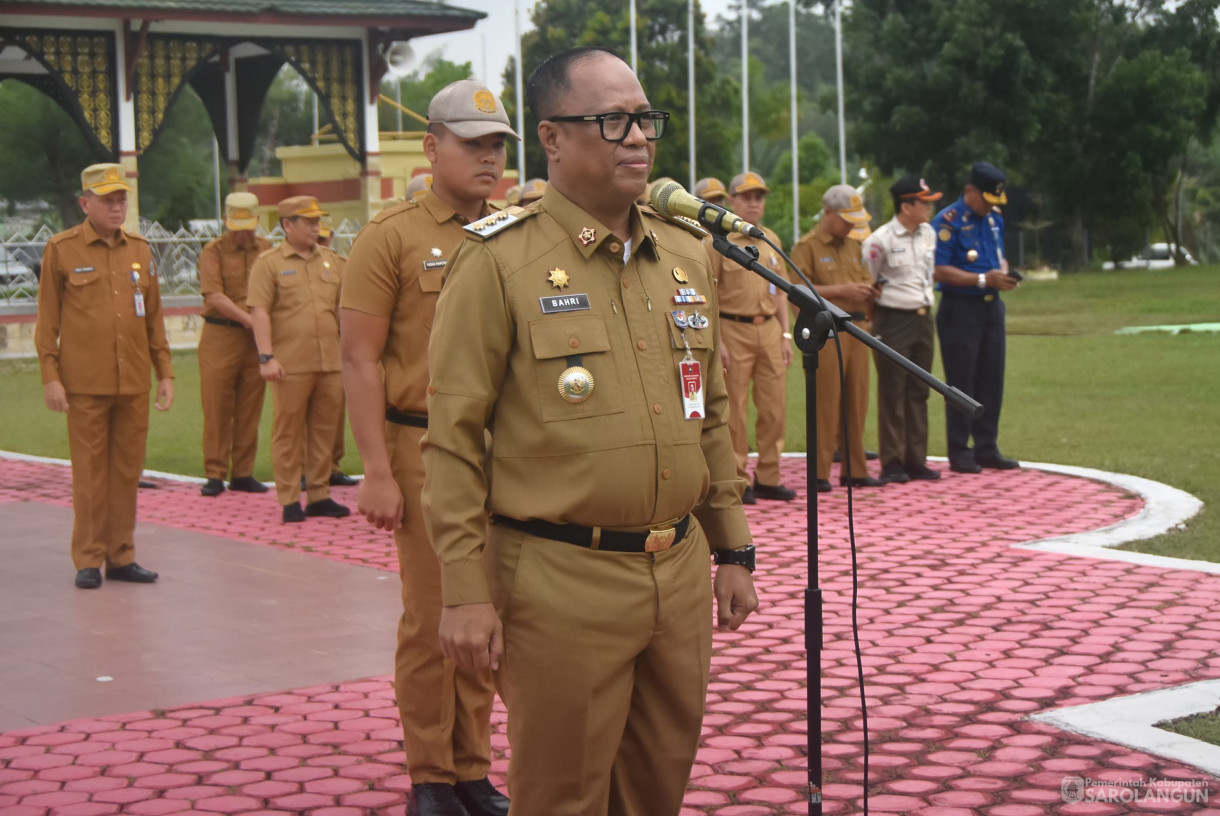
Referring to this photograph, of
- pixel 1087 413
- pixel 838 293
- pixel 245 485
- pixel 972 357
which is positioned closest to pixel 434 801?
pixel 838 293

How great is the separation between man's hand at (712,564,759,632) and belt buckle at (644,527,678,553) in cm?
25

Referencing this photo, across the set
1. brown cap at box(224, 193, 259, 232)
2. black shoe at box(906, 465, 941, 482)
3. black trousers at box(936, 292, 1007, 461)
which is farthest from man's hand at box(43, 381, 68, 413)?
black trousers at box(936, 292, 1007, 461)

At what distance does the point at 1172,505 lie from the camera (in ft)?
31.5

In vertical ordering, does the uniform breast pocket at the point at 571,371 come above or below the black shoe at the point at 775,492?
above

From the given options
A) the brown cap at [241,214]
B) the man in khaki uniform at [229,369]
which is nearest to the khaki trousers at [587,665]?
the man in khaki uniform at [229,369]

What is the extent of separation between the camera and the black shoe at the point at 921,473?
1141 cm

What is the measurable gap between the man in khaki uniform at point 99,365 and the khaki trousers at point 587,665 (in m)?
5.60

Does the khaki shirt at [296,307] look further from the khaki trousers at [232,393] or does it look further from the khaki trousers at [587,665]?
the khaki trousers at [587,665]

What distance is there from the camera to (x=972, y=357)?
37.9ft

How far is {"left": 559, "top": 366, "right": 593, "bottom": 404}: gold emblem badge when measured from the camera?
3.15 metres

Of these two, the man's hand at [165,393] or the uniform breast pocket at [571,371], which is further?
the man's hand at [165,393]

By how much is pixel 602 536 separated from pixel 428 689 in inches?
60.2

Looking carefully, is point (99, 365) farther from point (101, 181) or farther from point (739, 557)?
point (739, 557)

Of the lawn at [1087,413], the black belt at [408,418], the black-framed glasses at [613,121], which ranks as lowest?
the lawn at [1087,413]
